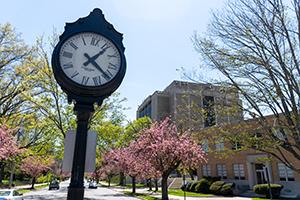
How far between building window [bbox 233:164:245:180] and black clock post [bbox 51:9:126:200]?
31648 millimetres

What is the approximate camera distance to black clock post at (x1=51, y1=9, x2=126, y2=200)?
3.40m

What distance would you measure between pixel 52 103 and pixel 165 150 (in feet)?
29.1

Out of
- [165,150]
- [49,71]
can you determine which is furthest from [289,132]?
[49,71]

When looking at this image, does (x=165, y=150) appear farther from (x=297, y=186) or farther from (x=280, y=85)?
(x=297, y=186)

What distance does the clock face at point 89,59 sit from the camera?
11.4 feet

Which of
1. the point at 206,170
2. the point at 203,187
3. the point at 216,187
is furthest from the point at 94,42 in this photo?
the point at 206,170

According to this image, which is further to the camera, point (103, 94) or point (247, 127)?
point (247, 127)

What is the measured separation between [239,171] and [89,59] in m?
32.3

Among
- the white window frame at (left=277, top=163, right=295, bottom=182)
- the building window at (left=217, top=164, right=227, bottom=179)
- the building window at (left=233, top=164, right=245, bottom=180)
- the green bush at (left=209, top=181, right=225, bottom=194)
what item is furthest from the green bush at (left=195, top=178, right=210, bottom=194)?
the white window frame at (left=277, top=163, right=295, bottom=182)

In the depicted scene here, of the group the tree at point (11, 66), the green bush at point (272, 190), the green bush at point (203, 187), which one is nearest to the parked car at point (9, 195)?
the tree at point (11, 66)

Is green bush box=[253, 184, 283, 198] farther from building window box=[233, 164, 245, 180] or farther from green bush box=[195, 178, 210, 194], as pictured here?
green bush box=[195, 178, 210, 194]

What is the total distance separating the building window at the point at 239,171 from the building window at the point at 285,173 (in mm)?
4868

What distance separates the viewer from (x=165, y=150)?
20.3m

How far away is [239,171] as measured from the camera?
32656mm
